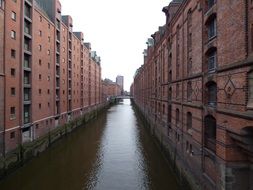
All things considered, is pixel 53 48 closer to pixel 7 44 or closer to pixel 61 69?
pixel 61 69

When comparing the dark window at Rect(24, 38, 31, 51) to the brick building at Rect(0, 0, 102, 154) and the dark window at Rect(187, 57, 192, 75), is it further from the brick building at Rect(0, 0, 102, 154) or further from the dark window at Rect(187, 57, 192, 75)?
the dark window at Rect(187, 57, 192, 75)

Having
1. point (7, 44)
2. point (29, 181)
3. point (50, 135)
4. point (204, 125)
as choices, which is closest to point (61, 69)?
point (50, 135)

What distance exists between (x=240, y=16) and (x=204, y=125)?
5.76 metres

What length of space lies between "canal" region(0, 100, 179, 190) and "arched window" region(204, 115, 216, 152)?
4.31 metres

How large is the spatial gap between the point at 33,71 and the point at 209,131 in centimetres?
1748

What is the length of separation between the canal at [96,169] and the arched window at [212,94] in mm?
5996

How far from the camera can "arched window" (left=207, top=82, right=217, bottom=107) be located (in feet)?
39.5

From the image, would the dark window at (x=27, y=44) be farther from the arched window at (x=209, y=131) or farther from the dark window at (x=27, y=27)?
the arched window at (x=209, y=131)

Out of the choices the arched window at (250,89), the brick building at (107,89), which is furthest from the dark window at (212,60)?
the brick building at (107,89)

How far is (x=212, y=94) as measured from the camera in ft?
40.8

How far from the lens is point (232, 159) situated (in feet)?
31.9

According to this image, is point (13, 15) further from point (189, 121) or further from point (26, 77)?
point (189, 121)

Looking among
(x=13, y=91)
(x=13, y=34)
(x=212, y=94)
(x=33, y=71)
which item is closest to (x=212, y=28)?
(x=212, y=94)

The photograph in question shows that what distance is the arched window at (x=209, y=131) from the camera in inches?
485
